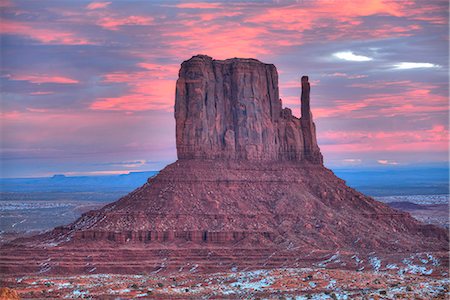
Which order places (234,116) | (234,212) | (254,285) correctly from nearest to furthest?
(254,285)
(234,212)
(234,116)

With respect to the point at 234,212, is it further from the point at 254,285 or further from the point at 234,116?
the point at 254,285

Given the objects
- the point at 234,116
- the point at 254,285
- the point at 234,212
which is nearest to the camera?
the point at 254,285

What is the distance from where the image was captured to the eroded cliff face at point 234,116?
12044 cm

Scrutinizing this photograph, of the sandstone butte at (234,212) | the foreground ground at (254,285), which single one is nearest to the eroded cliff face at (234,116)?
the sandstone butte at (234,212)

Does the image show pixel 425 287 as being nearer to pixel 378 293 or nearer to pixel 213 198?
pixel 378 293

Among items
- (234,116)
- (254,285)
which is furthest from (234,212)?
(254,285)

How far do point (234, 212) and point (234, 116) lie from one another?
15102 mm

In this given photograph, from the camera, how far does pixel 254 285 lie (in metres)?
92.6

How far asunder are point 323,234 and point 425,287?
22032 millimetres

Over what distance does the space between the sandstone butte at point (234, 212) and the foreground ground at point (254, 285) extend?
392 centimetres

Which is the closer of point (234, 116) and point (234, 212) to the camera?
point (234, 212)

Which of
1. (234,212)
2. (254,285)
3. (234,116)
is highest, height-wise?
(234,116)

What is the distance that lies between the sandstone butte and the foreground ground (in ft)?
12.8

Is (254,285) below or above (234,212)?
below
